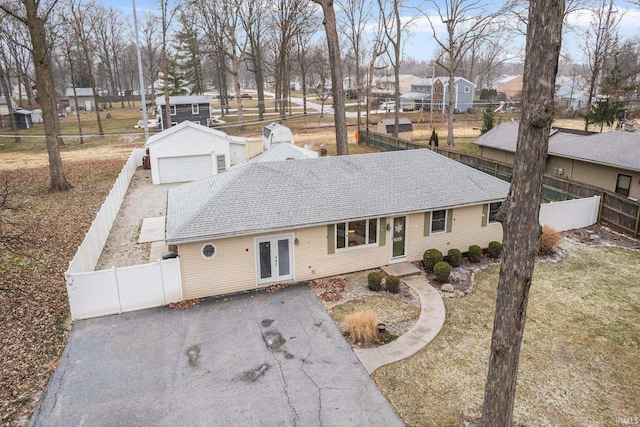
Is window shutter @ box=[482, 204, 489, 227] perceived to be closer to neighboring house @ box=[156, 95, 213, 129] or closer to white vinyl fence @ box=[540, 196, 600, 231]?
white vinyl fence @ box=[540, 196, 600, 231]

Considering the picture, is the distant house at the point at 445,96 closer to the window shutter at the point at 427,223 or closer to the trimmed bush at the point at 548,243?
the trimmed bush at the point at 548,243

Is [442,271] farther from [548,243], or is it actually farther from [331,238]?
[548,243]

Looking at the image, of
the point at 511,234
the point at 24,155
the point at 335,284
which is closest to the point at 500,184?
the point at 335,284

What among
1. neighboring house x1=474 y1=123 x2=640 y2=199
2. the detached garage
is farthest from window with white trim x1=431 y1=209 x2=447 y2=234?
the detached garage

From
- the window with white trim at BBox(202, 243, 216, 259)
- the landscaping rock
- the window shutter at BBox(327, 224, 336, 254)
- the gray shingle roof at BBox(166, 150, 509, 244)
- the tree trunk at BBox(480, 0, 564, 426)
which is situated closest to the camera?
the tree trunk at BBox(480, 0, 564, 426)

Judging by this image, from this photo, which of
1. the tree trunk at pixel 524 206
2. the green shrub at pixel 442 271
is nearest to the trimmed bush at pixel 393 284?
the green shrub at pixel 442 271

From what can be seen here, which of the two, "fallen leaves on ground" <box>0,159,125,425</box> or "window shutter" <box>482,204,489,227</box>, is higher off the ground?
"window shutter" <box>482,204,489,227</box>
